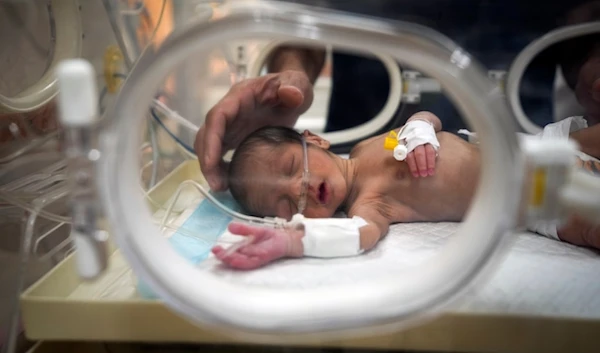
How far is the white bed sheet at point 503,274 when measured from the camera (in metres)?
0.71

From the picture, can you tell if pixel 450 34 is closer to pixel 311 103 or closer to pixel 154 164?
pixel 311 103

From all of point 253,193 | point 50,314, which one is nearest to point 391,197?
point 253,193

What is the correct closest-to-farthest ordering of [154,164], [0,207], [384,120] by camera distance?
[0,207]
[154,164]
[384,120]

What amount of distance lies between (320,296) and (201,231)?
38 cm

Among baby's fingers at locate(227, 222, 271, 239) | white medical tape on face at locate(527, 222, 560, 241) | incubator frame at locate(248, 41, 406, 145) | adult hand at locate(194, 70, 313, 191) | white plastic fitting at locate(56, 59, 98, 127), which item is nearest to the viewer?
white plastic fitting at locate(56, 59, 98, 127)

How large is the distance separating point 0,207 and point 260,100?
0.52 metres

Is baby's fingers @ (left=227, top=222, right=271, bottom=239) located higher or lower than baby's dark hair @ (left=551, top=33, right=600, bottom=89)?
lower

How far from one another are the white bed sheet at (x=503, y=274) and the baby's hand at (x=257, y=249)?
1 centimetres

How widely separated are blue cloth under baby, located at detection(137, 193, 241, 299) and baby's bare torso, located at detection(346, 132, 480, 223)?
238 millimetres

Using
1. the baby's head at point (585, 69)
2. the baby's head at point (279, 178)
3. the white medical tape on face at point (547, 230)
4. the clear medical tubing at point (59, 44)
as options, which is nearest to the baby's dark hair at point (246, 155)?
the baby's head at point (279, 178)

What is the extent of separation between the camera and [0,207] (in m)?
0.97

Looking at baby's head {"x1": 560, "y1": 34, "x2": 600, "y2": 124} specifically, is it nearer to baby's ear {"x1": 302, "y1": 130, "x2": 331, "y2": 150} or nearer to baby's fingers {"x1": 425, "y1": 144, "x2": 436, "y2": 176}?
baby's fingers {"x1": 425, "y1": 144, "x2": 436, "y2": 176}

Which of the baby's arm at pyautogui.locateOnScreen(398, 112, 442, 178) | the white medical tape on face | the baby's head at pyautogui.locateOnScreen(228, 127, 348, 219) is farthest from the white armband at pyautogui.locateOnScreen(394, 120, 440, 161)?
the white medical tape on face

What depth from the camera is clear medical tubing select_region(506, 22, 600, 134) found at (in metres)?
1.09
